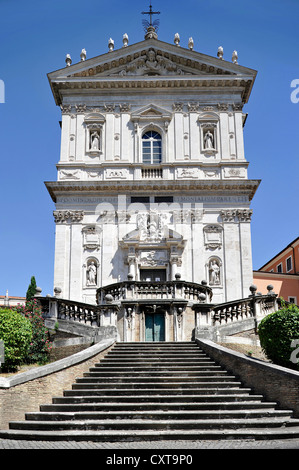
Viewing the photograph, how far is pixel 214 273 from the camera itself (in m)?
30.2

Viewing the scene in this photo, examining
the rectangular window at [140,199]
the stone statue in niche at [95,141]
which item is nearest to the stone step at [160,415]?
the rectangular window at [140,199]

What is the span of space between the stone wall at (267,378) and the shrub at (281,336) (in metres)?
1.33

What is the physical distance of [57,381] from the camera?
1349 centimetres

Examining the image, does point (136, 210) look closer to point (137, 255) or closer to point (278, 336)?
point (137, 255)

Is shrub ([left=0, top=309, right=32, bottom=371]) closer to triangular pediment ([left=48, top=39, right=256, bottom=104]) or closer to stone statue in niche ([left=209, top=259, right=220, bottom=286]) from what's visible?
stone statue in niche ([left=209, top=259, right=220, bottom=286])

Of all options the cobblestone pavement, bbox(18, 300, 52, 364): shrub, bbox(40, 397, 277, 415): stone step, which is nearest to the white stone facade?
bbox(18, 300, 52, 364): shrub

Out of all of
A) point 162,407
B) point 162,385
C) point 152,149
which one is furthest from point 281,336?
point 152,149

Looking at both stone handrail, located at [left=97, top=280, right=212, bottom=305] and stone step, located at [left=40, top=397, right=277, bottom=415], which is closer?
stone step, located at [left=40, top=397, right=277, bottom=415]

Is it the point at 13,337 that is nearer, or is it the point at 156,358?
the point at 156,358

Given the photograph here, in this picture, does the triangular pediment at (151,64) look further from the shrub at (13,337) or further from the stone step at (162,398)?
the stone step at (162,398)

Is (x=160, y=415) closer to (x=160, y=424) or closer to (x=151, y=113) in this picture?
(x=160, y=424)

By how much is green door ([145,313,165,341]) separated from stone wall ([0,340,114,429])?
20.5 feet

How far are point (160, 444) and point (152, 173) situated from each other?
2365 centimetres

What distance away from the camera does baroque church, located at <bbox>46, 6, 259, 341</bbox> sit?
30.2 meters
